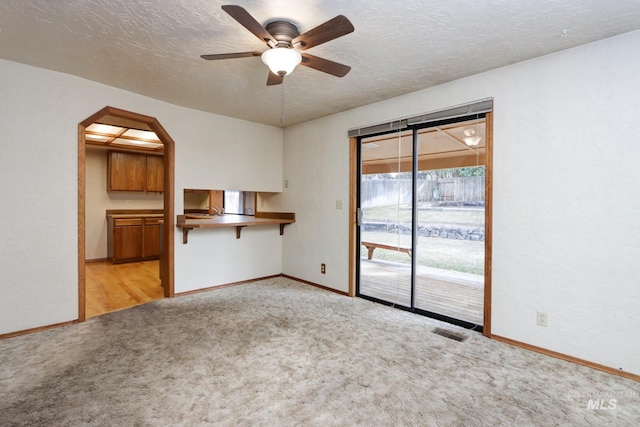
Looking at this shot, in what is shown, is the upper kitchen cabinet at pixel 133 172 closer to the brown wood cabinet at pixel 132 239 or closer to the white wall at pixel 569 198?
the brown wood cabinet at pixel 132 239

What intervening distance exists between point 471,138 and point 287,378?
2.66m

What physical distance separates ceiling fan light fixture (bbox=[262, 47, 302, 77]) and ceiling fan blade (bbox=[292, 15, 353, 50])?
0.23ft

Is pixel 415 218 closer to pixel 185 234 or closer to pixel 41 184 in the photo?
pixel 185 234

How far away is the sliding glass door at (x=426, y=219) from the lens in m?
2.99

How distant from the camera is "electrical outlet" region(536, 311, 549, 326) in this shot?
2.47 metres

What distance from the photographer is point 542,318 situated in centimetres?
249

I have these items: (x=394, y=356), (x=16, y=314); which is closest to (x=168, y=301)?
(x=16, y=314)

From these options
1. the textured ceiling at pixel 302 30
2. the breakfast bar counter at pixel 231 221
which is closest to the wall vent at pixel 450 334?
the textured ceiling at pixel 302 30

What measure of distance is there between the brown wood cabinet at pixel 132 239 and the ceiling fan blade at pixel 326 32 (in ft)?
16.9

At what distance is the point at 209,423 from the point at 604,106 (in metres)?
3.30

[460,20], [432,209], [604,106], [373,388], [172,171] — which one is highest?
[460,20]

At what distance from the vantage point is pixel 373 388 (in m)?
1.98

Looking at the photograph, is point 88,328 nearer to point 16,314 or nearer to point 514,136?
point 16,314

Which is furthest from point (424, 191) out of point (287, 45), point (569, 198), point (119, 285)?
point (119, 285)
